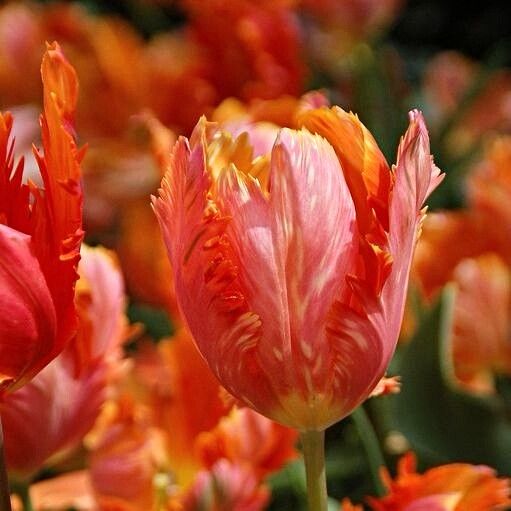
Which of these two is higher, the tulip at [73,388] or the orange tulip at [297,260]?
the orange tulip at [297,260]

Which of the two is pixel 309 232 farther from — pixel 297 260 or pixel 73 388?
pixel 73 388

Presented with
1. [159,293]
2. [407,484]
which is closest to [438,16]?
[159,293]

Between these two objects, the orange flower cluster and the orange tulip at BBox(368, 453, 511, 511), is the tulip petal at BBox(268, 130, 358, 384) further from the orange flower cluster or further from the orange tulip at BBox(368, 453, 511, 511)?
the orange flower cluster

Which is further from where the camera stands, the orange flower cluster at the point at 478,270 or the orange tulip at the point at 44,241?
the orange flower cluster at the point at 478,270

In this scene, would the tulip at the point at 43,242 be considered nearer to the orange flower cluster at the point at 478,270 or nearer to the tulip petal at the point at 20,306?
the tulip petal at the point at 20,306

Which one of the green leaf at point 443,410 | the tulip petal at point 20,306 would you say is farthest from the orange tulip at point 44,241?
the green leaf at point 443,410

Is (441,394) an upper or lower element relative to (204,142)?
lower

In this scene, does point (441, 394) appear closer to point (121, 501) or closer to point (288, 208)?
point (121, 501)
